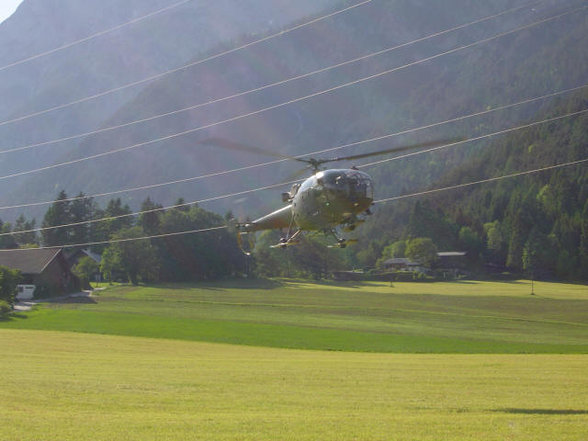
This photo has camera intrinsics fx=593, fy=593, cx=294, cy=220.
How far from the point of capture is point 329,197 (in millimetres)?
21969

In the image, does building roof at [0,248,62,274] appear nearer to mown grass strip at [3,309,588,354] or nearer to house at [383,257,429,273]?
mown grass strip at [3,309,588,354]

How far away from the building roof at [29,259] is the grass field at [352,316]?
8.36 meters

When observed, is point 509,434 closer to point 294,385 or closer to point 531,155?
point 294,385

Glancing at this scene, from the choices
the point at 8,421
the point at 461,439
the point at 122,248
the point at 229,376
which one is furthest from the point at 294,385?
the point at 122,248

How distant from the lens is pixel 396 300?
64688mm

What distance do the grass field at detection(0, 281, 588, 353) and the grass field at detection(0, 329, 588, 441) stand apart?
672 centimetres

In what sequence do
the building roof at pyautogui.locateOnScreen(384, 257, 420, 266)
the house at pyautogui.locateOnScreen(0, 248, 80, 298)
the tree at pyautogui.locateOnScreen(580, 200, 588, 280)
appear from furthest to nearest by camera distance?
the building roof at pyautogui.locateOnScreen(384, 257, 420, 266) → the tree at pyautogui.locateOnScreen(580, 200, 588, 280) → the house at pyautogui.locateOnScreen(0, 248, 80, 298)

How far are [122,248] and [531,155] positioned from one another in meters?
93.5

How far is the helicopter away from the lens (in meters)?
21.5

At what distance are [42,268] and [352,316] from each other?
125ft

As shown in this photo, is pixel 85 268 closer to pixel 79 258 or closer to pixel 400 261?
pixel 79 258

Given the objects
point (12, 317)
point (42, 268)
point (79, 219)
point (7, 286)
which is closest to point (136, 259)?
point (42, 268)

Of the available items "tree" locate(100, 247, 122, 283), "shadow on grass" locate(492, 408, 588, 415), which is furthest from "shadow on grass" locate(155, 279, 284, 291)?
"shadow on grass" locate(492, 408, 588, 415)

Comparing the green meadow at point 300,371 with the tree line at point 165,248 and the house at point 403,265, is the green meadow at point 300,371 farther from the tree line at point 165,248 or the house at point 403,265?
the tree line at point 165,248
